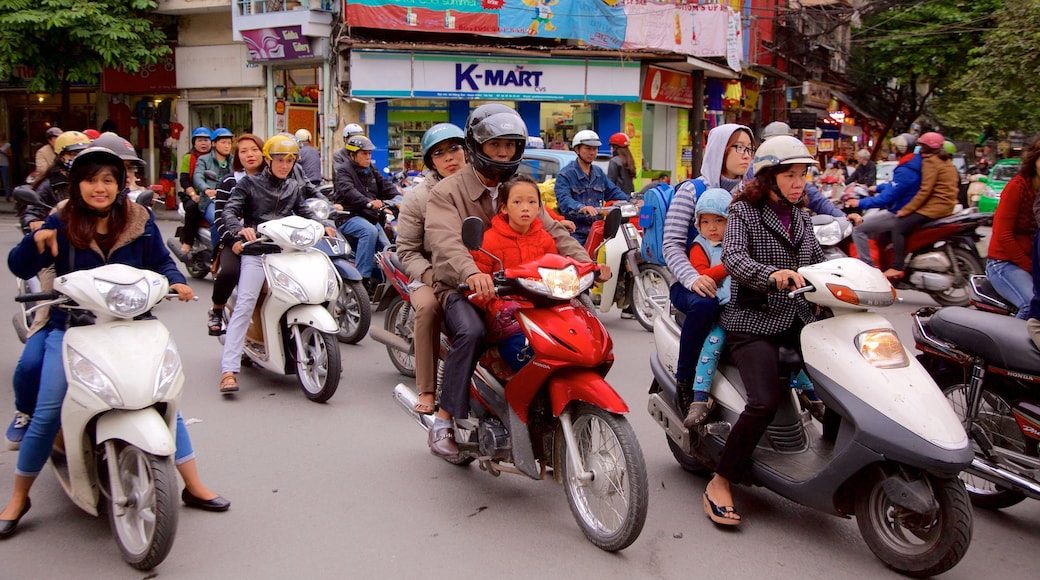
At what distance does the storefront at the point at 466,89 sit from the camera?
19.3 meters

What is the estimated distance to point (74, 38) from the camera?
69.1 ft

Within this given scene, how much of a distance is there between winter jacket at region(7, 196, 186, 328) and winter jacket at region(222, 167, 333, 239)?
2.36 meters

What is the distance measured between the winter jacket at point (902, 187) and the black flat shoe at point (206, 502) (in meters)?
7.36

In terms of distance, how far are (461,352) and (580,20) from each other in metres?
17.7

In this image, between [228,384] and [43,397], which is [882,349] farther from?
[228,384]

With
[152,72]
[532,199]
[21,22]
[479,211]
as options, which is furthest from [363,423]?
[152,72]

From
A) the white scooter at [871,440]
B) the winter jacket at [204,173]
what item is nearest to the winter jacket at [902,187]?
the white scooter at [871,440]

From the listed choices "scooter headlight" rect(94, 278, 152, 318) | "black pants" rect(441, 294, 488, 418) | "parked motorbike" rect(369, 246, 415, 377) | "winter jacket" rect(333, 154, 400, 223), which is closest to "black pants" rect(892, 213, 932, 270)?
"winter jacket" rect(333, 154, 400, 223)

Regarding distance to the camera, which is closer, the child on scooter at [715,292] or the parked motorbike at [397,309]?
the child on scooter at [715,292]

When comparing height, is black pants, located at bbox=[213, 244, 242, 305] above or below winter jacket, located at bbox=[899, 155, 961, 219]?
below

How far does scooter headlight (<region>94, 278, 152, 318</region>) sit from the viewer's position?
3.64 m

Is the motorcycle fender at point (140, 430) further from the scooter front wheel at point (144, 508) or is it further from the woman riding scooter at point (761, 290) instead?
the woman riding scooter at point (761, 290)

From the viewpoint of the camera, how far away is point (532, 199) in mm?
4160

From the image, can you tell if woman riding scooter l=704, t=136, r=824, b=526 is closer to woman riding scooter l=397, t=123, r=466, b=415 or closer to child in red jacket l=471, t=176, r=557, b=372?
child in red jacket l=471, t=176, r=557, b=372
